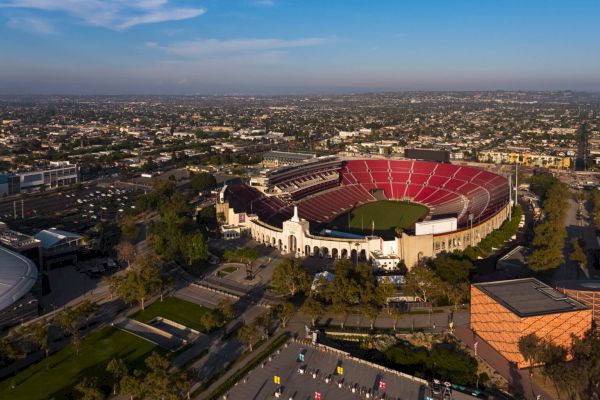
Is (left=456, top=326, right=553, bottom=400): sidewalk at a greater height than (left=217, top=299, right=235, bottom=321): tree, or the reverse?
(left=217, top=299, right=235, bottom=321): tree

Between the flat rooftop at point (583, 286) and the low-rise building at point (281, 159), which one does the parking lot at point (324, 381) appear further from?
the low-rise building at point (281, 159)

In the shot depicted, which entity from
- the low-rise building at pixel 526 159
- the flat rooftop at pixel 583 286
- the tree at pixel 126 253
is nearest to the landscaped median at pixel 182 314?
the tree at pixel 126 253

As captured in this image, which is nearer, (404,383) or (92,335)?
(404,383)

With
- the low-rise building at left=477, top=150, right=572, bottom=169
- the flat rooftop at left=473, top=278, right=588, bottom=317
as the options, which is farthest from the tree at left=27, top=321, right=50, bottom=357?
the low-rise building at left=477, top=150, right=572, bottom=169

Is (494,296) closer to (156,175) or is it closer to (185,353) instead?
(185,353)

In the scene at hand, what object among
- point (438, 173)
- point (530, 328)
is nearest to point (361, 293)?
point (530, 328)

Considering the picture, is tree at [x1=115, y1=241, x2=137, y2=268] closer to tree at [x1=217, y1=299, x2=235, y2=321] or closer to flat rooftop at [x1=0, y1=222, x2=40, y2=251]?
flat rooftop at [x1=0, y1=222, x2=40, y2=251]

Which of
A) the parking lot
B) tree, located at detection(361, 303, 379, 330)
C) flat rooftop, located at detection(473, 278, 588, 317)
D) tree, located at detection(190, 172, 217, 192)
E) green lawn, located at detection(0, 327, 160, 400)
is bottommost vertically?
green lawn, located at detection(0, 327, 160, 400)
